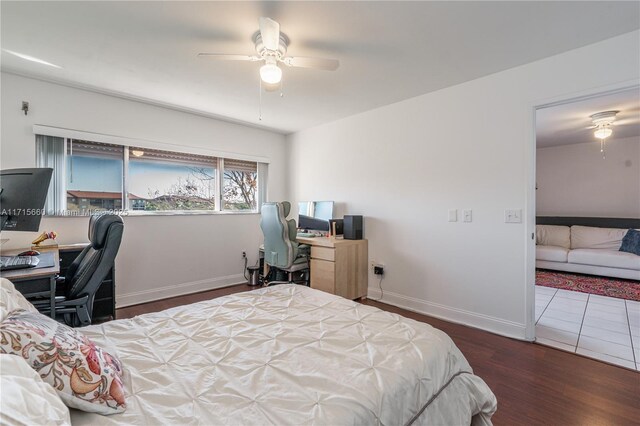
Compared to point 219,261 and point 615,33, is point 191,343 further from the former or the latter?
point 615,33

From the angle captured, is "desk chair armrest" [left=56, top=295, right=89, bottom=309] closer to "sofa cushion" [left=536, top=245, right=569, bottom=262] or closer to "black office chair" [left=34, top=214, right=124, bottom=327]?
"black office chair" [left=34, top=214, right=124, bottom=327]

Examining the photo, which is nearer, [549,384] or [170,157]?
[549,384]

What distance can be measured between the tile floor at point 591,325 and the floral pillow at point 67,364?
3014mm

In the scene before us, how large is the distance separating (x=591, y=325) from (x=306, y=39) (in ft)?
11.9

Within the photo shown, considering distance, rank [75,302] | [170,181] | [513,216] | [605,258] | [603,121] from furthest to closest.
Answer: [605,258] < [603,121] < [170,181] < [513,216] < [75,302]

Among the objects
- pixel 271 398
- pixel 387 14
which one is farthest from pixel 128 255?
pixel 387 14

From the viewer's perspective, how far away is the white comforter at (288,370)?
846mm

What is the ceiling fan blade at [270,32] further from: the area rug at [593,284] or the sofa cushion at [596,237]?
the sofa cushion at [596,237]

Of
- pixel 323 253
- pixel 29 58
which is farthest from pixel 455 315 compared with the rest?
pixel 29 58

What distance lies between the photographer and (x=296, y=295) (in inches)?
74.9

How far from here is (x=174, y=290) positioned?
352cm

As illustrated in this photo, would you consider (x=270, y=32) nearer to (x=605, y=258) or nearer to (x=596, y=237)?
(x=605, y=258)

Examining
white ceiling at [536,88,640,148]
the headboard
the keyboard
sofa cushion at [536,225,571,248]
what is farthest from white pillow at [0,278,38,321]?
the headboard

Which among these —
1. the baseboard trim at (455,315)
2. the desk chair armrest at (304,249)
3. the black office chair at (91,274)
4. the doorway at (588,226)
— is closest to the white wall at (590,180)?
the doorway at (588,226)
